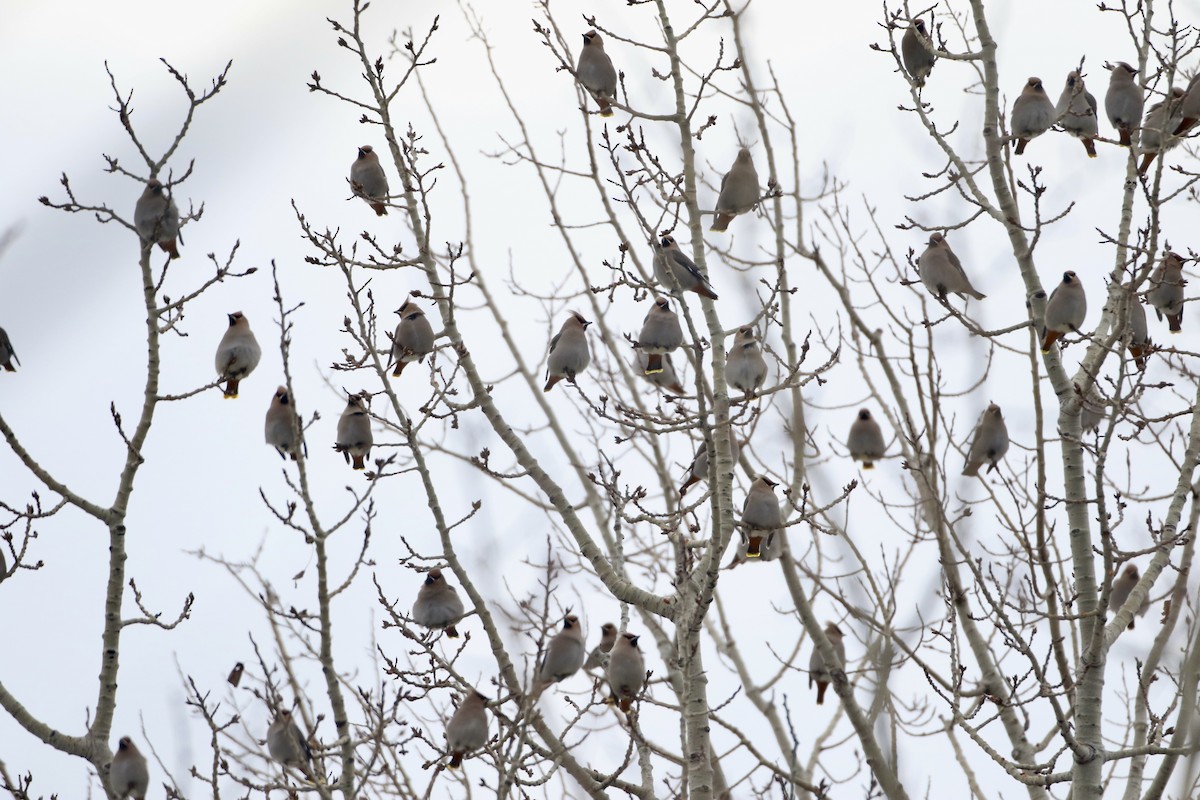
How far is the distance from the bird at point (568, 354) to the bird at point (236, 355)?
163 centimetres

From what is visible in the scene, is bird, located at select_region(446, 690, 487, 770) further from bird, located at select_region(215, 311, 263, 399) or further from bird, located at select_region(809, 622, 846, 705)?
bird, located at select_region(809, 622, 846, 705)

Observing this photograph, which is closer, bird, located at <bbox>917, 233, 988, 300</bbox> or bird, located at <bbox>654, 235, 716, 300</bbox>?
bird, located at <bbox>654, 235, 716, 300</bbox>

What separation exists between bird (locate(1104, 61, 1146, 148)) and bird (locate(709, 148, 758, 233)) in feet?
6.60

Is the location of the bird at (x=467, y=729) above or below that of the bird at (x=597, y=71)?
below

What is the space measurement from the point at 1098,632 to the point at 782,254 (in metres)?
3.64

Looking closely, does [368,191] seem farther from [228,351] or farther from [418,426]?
[418,426]

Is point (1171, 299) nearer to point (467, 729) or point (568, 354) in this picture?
point (568, 354)

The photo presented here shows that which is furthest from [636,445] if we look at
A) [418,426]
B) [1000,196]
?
[1000,196]

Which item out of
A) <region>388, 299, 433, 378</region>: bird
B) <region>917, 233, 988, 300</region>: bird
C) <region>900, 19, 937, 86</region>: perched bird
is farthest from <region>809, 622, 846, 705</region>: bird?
<region>900, 19, 937, 86</region>: perched bird

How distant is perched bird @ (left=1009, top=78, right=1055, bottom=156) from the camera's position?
7430mm

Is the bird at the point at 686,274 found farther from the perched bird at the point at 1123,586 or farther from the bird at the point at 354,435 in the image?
the perched bird at the point at 1123,586

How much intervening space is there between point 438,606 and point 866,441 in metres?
2.98

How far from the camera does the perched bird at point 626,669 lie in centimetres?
697

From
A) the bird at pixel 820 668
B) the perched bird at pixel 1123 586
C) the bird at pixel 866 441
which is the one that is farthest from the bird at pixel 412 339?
the perched bird at pixel 1123 586
